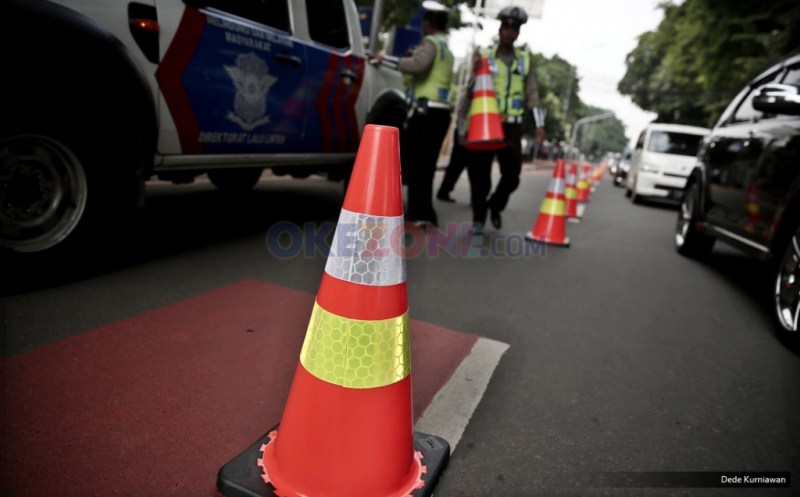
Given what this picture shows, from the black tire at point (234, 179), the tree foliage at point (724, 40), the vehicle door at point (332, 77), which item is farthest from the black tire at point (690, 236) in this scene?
the tree foliage at point (724, 40)

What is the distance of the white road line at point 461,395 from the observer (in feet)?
6.61

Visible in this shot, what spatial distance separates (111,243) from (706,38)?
57.1ft

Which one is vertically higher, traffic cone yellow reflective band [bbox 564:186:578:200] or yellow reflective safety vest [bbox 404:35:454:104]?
yellow reflective safety vest [bbox 404:35:454:104]

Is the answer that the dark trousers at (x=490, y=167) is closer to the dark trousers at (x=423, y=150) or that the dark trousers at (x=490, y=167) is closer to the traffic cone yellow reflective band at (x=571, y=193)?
the dark trousers at (x=423, y=150)

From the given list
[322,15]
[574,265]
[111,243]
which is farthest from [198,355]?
[574,265]

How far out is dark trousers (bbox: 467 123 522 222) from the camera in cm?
554

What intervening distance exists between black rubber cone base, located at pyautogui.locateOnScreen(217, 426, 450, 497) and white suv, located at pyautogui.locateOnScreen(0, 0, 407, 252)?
1885 mm

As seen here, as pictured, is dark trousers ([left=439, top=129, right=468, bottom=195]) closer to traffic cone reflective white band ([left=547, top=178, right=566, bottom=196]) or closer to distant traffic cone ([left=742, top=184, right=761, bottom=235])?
traffic cone reflective white band ([left=547, top=178, right=566, bottom=196])

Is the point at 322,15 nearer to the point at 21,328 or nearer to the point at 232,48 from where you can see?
the point at 232,48

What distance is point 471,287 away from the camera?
3.96 metres

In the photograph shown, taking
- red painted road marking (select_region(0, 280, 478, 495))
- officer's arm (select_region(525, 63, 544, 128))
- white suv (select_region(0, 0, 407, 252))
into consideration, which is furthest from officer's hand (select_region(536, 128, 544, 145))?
red painted road marking (select_region(0, 280, 478, 495))

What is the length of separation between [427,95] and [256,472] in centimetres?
446

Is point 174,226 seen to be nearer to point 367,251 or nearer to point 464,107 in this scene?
point 464,107

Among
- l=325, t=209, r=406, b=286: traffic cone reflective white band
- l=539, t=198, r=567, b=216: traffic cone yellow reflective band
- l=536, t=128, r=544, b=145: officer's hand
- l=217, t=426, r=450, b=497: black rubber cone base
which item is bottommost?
l=217, t=426, r=450, b=497: black rubber cone base
